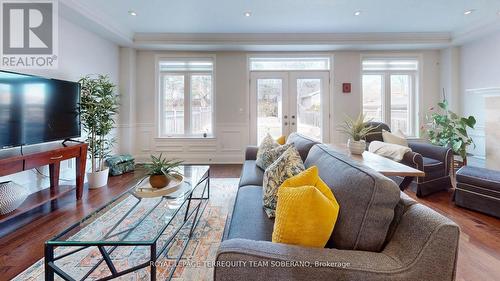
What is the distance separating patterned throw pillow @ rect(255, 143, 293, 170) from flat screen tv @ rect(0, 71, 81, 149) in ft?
8.13

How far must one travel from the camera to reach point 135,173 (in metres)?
4.38

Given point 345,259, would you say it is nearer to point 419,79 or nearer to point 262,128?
point 262,128

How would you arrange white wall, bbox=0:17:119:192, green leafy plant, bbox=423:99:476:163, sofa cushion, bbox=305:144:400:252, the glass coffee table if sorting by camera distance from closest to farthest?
sofa cushion, bbox=305:144:400:252, the glass coffee table, white wall, bbox=0:17:119:192, green leafy plant, bbox=423:99:476:163

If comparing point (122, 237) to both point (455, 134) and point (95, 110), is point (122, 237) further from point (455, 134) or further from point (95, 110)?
point (455, 134)

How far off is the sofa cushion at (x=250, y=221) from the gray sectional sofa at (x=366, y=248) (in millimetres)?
310

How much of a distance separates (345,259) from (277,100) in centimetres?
464

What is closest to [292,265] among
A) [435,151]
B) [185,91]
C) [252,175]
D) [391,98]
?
[252,175]

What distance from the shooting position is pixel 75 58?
12.2 feet

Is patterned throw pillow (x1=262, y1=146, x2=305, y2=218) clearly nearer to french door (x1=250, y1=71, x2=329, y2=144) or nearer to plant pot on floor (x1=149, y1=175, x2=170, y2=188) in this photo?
plant pot on floor (x1=149, y1=175, x2=170, y2=188)

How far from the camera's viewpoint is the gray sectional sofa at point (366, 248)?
809 millimetres

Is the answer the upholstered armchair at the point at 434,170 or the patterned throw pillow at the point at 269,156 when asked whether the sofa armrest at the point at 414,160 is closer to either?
the upholstered armchair at the point at 434,170

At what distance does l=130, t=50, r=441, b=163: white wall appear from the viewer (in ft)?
17.0

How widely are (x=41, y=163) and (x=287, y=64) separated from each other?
15.1 feet

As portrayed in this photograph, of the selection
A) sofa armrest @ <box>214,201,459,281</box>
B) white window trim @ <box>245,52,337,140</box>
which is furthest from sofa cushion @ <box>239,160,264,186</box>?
white window trim @ <box>245,52,337,140</box>
